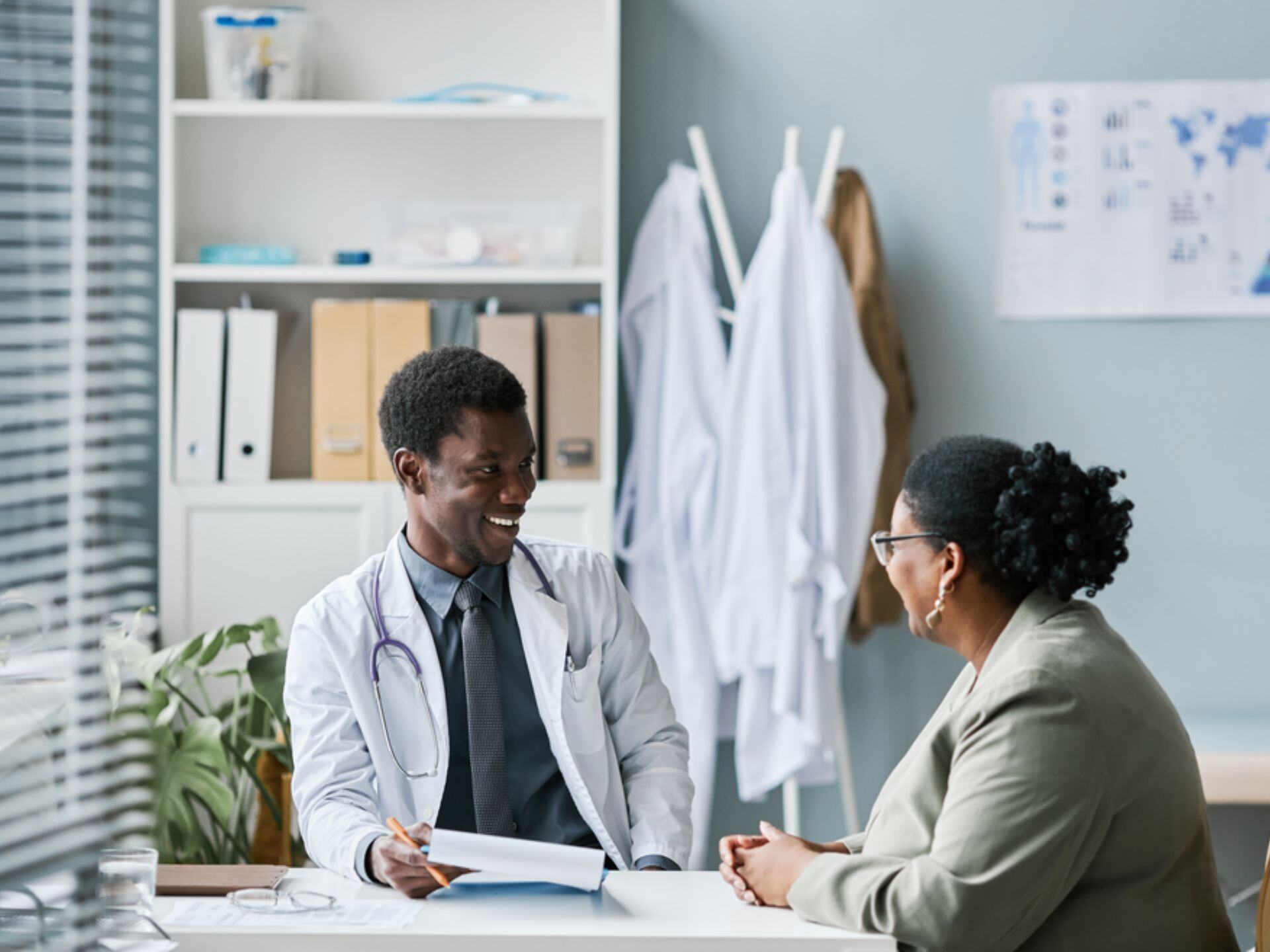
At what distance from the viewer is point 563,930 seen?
144 centimetres

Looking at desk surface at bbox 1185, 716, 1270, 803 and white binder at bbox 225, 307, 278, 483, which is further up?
white binder at bbox 225, 307, 278, 483

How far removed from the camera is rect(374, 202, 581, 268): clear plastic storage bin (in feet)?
10.4

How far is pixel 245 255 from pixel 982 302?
5.80ft

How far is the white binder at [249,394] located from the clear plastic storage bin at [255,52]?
0.51m

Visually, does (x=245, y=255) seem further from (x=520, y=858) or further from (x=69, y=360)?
(x=69, y=360)

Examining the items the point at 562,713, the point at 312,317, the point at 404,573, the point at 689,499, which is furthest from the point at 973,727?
the point at 312,317

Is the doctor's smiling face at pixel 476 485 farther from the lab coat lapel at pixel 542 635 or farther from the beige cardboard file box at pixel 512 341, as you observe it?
the beige cardboard file box at pixel 512 341

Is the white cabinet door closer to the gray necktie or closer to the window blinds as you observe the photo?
the gray necktie

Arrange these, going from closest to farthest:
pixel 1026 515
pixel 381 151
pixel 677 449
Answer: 1. pixel 1026 515
2. pixel 677 449
3. pixel 381 151

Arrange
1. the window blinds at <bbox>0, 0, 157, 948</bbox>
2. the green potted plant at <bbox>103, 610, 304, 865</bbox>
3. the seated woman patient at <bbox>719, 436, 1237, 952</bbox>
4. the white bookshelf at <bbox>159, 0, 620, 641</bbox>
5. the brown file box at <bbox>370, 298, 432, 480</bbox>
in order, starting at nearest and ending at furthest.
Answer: the window blinds at <bbox>0, 0, 157, 948</bbox>
the seated woman patient at <bbox>719, 436, 1237, 952</bbox>
the green potted plant at <bbox>103, 610, 304, 865</bbox>
the brown file box at <bbox>370, 298, 432, 480</bbox>
the white bookshelf at <bbox>159, 0, 620, 641</bbox>

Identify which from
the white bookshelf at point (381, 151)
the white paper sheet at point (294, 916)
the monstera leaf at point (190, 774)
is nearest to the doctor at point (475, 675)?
the white paper sheet at point (294, 916)

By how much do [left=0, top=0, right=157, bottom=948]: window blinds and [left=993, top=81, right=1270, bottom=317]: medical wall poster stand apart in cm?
290

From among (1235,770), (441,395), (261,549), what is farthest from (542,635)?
(1235,770)

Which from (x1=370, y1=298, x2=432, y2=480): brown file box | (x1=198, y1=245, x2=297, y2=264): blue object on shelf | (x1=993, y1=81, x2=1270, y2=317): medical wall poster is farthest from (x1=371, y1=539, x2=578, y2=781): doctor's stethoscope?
(x1=993, y1=81, x2=1270, y2=317): medical wall poster
